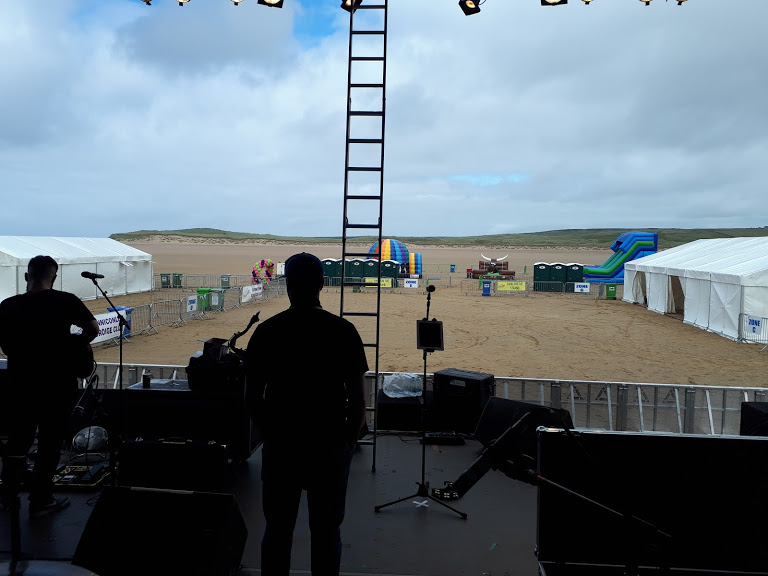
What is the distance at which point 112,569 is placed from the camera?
320 cm

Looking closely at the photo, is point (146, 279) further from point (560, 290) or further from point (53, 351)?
point (53, 351)

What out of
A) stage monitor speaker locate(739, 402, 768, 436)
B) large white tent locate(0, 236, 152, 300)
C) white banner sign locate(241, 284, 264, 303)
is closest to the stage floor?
stage monitor speaker locate(739, 402, 768, 436)

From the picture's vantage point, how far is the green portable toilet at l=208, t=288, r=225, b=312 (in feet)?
75.9

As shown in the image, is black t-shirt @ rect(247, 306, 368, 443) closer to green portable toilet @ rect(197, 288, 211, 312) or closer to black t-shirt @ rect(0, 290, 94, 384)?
black t-shirt @ rect(0, 290, 94, 384)

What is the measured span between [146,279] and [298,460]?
31.3m

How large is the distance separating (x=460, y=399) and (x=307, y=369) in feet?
14.0

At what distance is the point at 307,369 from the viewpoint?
2873 millimetres

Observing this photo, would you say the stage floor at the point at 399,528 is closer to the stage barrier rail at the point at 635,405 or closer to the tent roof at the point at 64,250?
the stage barrier rail at the point at 635,405

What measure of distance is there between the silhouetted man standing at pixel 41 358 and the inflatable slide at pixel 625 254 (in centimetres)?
4080

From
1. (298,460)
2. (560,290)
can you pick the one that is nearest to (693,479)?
(298,460)

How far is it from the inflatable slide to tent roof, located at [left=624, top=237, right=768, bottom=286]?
1162 centimetres

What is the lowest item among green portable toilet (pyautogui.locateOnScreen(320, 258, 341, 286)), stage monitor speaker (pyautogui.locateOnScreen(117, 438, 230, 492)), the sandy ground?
the sandy ground

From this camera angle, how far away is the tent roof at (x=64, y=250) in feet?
70.6

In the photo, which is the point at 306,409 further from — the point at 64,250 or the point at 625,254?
the point at 625,254
